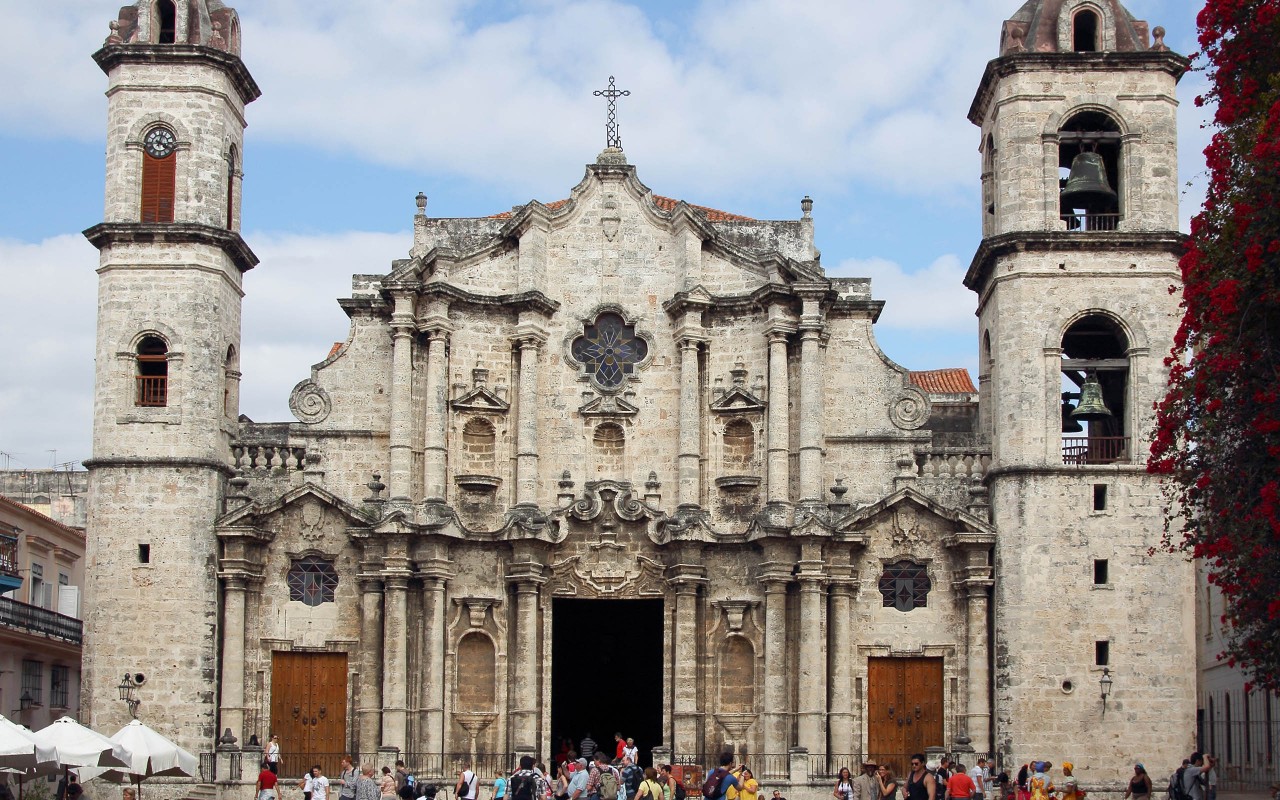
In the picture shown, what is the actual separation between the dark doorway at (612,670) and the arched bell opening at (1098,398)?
1061cm

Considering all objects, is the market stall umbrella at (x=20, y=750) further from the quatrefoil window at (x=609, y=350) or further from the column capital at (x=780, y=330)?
the column capital at (x=780, y=330)

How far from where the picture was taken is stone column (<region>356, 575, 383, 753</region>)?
33.8m

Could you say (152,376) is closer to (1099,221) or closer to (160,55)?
(160,55)

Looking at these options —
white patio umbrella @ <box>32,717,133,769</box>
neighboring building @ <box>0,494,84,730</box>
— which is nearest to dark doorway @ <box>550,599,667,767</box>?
neighboring building @ <box>0,494,84,730</box>

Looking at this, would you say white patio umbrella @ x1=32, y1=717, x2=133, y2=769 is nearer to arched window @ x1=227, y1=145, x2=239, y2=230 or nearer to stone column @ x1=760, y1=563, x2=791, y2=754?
stone column @ x1=760, y1=563, x2=791, y2=754

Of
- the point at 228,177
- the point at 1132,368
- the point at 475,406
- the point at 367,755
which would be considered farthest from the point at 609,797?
the point at 228,177

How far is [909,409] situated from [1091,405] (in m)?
3.61

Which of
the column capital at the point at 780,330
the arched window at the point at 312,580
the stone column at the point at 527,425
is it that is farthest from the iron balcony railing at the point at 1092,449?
the arched window at the point at 312,580

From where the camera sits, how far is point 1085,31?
1380 inches

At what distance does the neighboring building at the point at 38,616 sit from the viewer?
37688 millimetres

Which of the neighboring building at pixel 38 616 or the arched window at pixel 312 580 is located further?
the neighboring building at pixel 38 616

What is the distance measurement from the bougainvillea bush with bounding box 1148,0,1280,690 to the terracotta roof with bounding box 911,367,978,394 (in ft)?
81.2

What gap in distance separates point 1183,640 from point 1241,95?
39.1ft

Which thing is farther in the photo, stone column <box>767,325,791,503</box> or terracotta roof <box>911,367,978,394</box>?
terracotta roof <box>911,367,978,394</box>
